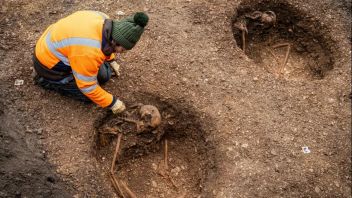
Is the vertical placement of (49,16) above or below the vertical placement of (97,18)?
below

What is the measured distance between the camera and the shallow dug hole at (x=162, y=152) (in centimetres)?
495

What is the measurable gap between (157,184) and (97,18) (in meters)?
2.09

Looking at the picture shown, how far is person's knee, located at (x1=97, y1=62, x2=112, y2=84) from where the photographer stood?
4965mm


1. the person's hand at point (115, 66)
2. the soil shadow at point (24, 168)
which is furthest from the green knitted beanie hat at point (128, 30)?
the soil shadow at point (24, 168)

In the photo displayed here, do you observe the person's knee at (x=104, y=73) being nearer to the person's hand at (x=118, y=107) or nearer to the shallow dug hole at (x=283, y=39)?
the person's hand at (x=118, y=107)

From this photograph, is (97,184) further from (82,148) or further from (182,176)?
(182,176)

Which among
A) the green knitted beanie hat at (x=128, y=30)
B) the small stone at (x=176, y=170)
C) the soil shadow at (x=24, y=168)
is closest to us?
the green knitted beanie hat at (x=128, y=30)

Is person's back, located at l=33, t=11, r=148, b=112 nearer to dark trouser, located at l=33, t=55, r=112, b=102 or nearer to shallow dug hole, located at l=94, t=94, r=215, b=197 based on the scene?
dark trouser, located at l=33, t=55, r=112, b=102

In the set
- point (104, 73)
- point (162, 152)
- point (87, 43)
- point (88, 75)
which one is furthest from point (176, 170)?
point (87, 43)

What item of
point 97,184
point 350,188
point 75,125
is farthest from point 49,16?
point 350,188

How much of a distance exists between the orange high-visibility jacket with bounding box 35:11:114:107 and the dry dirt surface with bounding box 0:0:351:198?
766 mm

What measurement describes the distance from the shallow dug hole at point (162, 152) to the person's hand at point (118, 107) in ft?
0.54

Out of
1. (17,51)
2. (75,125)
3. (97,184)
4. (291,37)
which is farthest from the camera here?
(291,37)

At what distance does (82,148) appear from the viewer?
473cm
